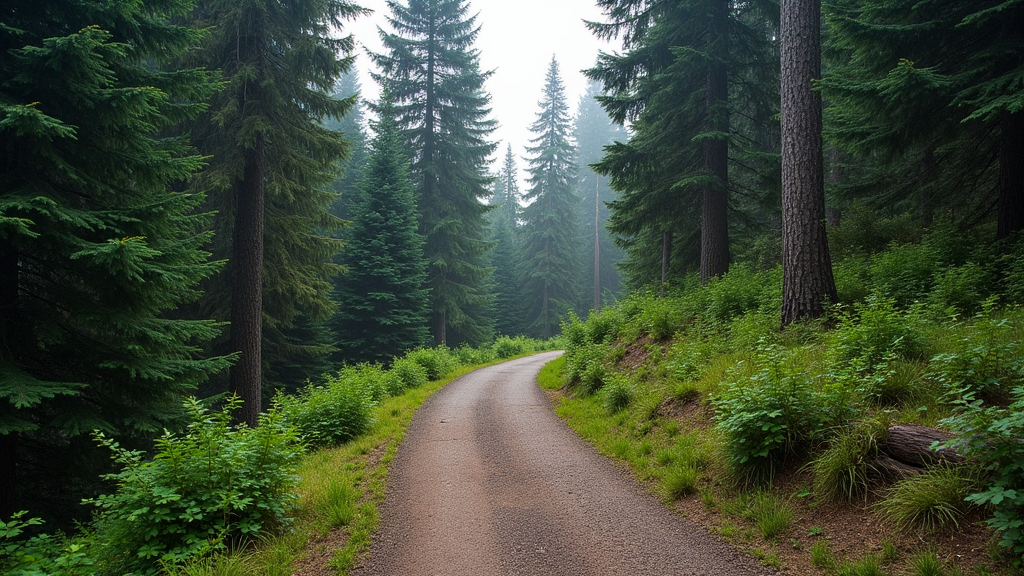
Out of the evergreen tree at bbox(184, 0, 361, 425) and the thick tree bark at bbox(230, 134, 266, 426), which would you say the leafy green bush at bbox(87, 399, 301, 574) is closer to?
the thick tree bark at bbox(230, 134, 266, 426)

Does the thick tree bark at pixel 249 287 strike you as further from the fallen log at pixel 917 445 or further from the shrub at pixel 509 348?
the shrub at pixel 509 348

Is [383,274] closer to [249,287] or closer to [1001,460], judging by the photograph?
[249,287]

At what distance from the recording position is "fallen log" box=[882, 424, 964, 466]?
10.8 ft

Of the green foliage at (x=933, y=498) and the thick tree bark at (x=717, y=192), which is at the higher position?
the thick tree bark at (x=717, y=192)

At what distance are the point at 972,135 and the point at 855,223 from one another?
9.28 feet

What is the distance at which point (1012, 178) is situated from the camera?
7.09 meters

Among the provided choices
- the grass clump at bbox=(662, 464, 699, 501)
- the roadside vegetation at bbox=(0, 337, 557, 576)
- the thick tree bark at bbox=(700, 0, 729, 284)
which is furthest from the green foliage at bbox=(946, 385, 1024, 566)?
the thick tree bark at bbox=(700, 0, 729, 284)

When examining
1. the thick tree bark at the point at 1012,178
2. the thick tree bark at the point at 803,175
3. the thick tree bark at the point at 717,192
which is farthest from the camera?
the thick tree bark at the point at 717,192

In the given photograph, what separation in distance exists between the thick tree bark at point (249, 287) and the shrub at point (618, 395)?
351 inches

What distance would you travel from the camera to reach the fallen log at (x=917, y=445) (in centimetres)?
330

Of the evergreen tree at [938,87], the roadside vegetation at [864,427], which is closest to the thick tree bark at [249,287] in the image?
the roadside vegetation at [864,427]

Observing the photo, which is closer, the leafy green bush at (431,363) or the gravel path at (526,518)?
the gravel path at (526,518)

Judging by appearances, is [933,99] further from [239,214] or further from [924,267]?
[239,214]

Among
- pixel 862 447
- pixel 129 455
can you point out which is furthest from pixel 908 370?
pixel 129 455
